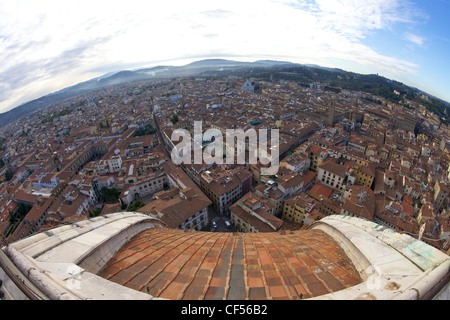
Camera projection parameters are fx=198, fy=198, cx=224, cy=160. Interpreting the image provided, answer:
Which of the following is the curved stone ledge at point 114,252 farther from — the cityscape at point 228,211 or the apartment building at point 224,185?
the apartment building at point 224,185


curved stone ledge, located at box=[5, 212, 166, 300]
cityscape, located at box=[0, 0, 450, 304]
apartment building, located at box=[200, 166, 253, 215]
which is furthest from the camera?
apartment building, located at box=[200, 166, 253, 215]

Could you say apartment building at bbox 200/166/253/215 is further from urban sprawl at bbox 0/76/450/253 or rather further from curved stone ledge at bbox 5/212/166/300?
curved stone ledge at bbox 5/212/166/300

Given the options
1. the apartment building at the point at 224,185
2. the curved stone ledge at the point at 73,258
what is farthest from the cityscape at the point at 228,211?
the apartment building at the point at 224,185

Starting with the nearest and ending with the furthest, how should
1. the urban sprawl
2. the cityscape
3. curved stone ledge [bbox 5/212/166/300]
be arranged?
curved stone ledge [bbox 5/212/166/300]
the cityscape
the urban sprawl

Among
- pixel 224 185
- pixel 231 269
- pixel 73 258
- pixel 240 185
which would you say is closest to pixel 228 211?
pixel 224 185

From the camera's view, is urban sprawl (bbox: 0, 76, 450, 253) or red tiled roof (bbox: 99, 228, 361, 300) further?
urban sprawl (bbox: 0, 76, 450, 253)

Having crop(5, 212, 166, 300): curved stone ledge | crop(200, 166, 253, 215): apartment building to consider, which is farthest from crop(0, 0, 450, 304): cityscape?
crop(200, 166, 253, 215): apartment building
